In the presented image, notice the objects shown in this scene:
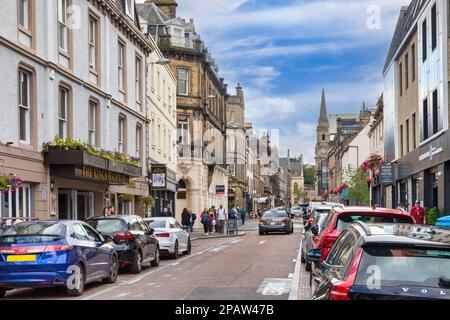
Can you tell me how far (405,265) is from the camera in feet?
19.6

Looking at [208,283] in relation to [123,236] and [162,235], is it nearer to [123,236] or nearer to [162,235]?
[123,236]

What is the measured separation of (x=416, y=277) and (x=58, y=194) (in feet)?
66.3

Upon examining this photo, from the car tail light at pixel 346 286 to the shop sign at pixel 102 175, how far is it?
715 inches

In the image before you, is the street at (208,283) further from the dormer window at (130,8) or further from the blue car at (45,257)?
the dormer window at (130,8)

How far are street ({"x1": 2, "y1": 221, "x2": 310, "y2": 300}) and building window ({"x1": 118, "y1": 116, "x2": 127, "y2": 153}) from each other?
11.3m

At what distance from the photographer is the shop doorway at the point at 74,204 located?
2528 cm

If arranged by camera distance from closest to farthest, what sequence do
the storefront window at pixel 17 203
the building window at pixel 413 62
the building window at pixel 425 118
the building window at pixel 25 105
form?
the storefront window at pixel 17 203
the building window at pixel 25 105
the building window at pixel 425 118
the building window at pixel 413 62

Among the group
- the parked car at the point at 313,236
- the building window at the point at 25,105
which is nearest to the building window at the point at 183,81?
the building window at the point at 25,105

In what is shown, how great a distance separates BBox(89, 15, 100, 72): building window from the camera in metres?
28.3

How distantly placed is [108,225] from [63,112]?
310 inches

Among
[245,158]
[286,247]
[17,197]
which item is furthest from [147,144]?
[245,158]

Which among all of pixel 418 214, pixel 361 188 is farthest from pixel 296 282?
pixel 361 188

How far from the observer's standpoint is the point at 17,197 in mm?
20562
